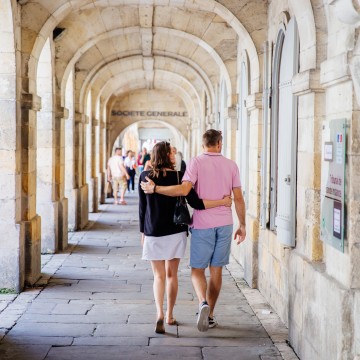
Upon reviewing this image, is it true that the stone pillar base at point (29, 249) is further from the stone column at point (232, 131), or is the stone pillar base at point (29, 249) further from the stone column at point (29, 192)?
the stone column at point (232, 131)

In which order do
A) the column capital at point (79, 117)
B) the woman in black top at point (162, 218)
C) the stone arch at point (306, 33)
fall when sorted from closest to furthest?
the stone arch at point (306, 33), the woman in black top at point (162, 218), the column capital at point (79, 117)

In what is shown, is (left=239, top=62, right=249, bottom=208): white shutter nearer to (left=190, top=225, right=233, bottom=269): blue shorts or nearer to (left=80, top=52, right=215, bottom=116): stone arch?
(left=190, top=225, right=233, bottom=269): blue shorts

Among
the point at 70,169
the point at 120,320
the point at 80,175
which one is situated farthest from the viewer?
the point at 80,175

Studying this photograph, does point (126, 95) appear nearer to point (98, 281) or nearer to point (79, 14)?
point (79, 14)

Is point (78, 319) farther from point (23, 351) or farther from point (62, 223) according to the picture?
point (62, 223)

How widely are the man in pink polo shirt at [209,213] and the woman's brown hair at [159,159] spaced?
0.12 metres

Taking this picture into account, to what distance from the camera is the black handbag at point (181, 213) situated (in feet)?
16.4

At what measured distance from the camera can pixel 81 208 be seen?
12.1 meters

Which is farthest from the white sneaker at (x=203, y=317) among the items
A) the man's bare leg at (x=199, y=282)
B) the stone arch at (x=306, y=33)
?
the stone arch at (x=306, y=33)

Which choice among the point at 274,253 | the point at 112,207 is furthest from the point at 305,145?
the point at 112,207

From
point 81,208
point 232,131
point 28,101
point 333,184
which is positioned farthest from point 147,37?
point 333,184

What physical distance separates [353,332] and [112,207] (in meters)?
13.2

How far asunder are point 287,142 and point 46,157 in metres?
4.40

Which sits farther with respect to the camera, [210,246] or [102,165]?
[102,165]
